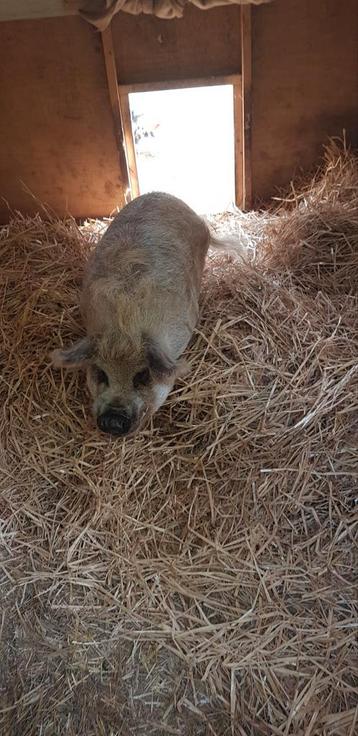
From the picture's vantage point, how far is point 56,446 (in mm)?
3146

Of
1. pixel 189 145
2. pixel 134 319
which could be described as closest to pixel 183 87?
pixel 189 145

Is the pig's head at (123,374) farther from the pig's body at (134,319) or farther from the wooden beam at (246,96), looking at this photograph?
the wooden beam at (246,96)

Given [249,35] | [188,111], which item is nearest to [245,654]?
[249,35]

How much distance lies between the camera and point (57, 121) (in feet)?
14.8

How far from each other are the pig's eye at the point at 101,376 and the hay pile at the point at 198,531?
30cm

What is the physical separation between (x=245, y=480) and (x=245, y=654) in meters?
0.82

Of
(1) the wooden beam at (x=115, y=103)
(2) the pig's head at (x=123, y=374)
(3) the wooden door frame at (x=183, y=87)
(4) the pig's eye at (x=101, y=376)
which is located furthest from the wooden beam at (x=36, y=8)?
(4) the pig's eye at (x=101, y=376)

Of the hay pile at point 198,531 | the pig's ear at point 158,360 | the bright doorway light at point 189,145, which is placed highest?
the bright doorway light at point 189,145

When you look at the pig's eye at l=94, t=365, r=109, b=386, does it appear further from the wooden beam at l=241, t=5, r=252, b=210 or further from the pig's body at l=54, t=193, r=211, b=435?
the wooden beam at l=241, t=5, r=252, b=210

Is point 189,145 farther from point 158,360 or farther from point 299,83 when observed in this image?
point 158,360

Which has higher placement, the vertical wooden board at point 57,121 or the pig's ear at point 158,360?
the vertical wooden board at point 57,121

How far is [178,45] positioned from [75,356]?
2736mm

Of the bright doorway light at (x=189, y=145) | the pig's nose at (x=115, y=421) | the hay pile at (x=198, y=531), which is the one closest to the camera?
the hay pile at (x=198, y=531)

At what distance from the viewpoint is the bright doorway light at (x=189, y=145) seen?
5273 mm
